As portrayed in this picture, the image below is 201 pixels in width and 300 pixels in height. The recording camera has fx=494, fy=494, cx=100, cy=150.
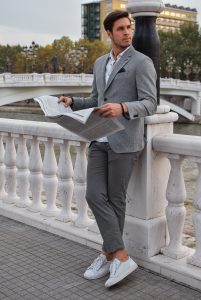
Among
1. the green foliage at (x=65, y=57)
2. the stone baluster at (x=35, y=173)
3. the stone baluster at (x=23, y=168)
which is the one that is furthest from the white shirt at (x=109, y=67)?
the green foliage at (x=65, y=57)

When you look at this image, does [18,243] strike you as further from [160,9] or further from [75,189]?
[160,9]

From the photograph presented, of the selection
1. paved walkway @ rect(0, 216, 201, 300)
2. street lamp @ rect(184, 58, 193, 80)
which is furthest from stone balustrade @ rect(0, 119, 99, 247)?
street lamp @ rect(184, 58, 193, 80)

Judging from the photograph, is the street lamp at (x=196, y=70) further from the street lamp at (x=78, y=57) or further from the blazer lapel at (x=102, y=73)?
the blazer lapel at (x=102, y=73)

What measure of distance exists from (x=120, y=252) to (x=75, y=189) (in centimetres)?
92

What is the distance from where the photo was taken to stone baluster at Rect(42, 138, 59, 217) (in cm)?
426

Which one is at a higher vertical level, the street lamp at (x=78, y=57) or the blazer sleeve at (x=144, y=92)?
the street lamp at (x=78, y=57)

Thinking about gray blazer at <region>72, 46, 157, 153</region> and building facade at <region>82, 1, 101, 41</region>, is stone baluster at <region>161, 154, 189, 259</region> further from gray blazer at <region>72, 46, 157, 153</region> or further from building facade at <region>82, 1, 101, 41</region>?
building facade at <region>82, 1, 101, 41</region>

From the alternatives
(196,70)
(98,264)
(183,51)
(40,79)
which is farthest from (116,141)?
(183,51)

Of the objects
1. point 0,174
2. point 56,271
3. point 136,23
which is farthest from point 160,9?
point 0,174

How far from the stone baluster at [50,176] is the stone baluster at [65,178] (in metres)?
0.15

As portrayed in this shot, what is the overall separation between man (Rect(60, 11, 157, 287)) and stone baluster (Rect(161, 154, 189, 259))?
0.98 feet

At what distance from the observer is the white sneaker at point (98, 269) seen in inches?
131

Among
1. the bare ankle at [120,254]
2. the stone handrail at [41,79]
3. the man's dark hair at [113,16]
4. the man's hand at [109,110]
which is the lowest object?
the bare ankle at [120,254]

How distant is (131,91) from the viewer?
3.04 meters
